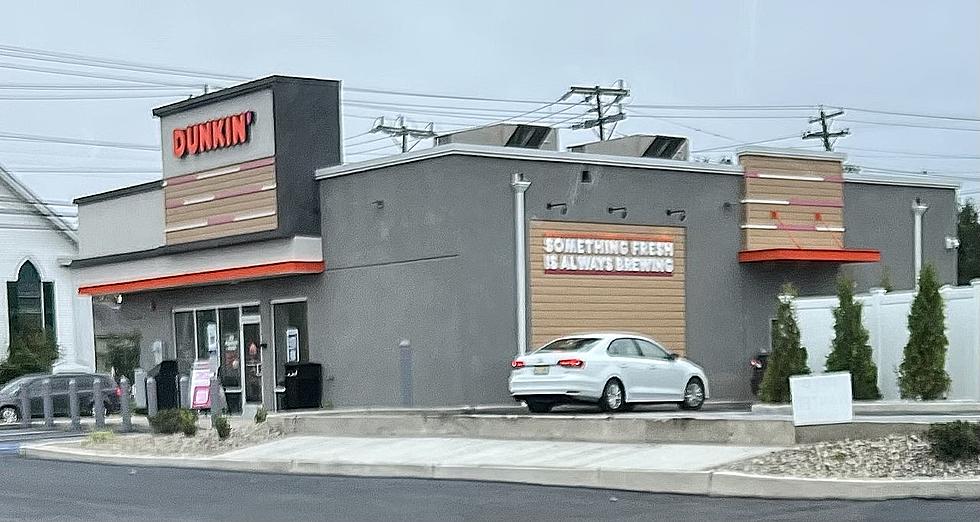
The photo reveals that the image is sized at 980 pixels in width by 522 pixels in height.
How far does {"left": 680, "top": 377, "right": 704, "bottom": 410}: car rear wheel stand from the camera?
25.2 m

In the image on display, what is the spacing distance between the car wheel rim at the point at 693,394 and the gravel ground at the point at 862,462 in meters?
9.92

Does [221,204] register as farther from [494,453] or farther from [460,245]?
[494,453]

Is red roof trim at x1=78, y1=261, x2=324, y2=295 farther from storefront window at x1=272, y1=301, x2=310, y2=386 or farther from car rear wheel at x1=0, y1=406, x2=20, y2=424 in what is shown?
car rear wheel at x1=0, y1=406, x2=20, y2=424

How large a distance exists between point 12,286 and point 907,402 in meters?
37.9

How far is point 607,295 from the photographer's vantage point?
28359 mm

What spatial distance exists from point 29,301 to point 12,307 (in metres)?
0.81

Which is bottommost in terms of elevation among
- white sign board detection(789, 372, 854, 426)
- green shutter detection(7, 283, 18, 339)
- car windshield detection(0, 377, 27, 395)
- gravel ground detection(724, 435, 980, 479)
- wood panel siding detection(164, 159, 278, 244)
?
car windshield detection(0, 377, 27, 395)

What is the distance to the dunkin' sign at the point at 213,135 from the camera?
30.4 metres

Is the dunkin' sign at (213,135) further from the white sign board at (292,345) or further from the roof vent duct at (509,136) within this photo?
the roof vent duct at (509,136)

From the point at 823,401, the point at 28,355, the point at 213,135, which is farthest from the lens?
the point at 28,355

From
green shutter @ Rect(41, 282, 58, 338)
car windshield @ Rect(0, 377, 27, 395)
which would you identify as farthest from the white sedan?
green shutter @ Rect(41, 282, 58, 338)

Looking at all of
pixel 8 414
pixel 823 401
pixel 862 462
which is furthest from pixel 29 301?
pixel 862 462

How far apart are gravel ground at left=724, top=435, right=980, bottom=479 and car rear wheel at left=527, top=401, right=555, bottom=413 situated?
8.82 m

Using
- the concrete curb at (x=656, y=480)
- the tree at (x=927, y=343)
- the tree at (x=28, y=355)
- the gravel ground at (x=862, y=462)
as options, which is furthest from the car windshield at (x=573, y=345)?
the tree at (x=28, y=355)
